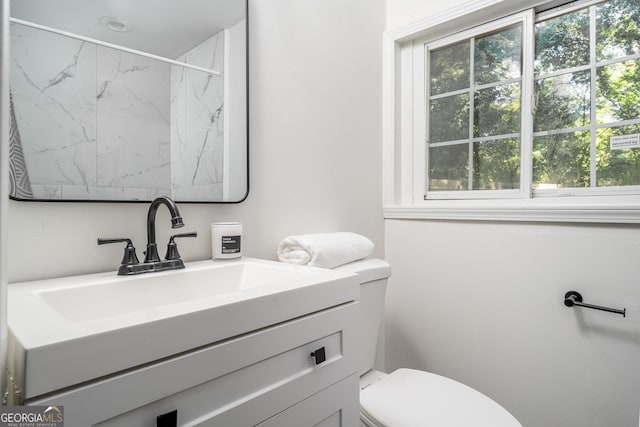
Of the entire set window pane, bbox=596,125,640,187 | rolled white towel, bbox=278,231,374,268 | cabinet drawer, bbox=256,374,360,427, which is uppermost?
window pane, bbox=596,125,640,187

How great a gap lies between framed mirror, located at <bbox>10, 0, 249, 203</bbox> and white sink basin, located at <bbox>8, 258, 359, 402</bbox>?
0.23 m

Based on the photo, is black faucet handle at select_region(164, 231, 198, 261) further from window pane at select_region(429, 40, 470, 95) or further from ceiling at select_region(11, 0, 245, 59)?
window pane at select_region(429, 40, 470, 95)

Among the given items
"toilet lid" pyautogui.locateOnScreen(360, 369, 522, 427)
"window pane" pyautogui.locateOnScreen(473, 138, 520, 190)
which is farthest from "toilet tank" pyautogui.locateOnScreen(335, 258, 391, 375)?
"window pane" pyautogui.locateOnScreen(473, 138, 520, 190)

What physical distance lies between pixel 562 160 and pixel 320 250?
0.99m

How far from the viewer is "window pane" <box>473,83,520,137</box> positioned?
144 centimetres

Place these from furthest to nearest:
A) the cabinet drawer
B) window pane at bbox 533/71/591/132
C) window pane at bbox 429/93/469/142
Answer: window pane at bbox 429/93/469/142, window pane at bbox 533/71/591/132, the cabinet drawer

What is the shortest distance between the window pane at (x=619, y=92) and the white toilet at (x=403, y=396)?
3.13 feet

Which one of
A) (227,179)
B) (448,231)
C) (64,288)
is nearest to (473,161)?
(448,231)

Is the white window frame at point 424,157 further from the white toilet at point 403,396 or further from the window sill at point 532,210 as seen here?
the white toilet at point 403,396

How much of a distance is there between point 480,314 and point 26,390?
145 centimetres

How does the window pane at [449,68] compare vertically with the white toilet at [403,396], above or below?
above

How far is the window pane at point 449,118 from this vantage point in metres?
1.58

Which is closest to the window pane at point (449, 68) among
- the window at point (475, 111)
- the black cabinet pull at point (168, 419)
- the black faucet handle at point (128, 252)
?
the window at point (475, 111)


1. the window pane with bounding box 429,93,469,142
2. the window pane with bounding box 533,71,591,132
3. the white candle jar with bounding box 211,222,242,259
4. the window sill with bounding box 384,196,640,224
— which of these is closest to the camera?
the white candle jar with bounding box 211,222,242,259
